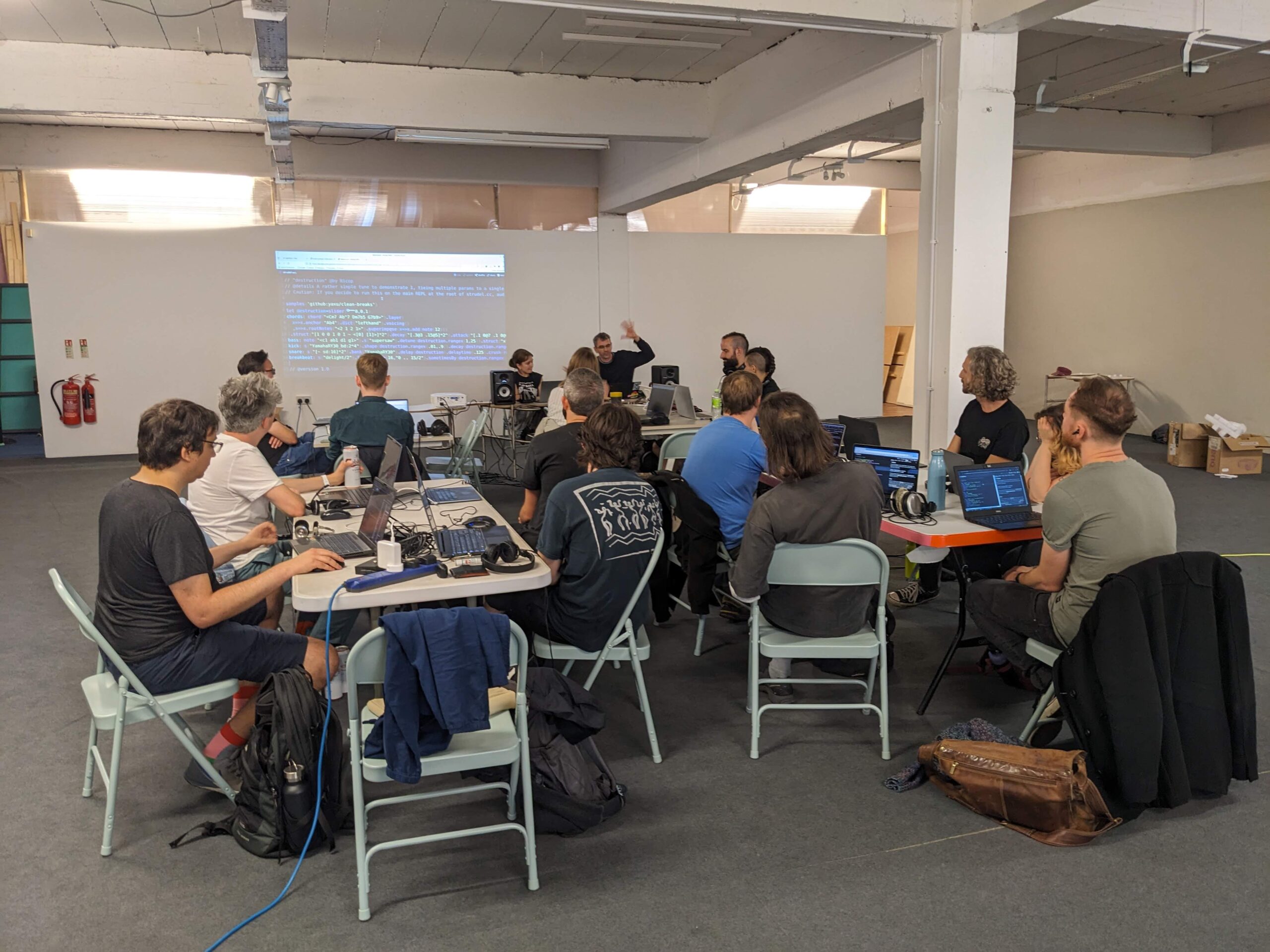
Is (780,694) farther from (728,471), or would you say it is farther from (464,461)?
(464,461)

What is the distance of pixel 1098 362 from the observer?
1181 cm

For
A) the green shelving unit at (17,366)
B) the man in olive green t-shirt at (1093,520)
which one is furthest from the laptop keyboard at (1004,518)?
the green shelving unit at (17,366)

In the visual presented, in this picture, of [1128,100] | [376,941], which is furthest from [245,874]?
[1128,100]

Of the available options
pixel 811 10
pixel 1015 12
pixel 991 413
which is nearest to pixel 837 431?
pixel 991 413

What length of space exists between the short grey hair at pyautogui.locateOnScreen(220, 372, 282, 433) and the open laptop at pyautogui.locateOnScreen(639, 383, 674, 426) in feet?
12.3

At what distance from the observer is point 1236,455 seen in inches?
332

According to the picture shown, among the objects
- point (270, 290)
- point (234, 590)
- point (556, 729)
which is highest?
point (270, 290)

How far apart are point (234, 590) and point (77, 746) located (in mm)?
1282

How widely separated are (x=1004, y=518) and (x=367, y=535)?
7.67ft

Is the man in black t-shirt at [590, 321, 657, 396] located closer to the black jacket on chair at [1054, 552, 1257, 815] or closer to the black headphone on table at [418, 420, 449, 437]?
the black headphone on table at [418, 420, 449, 437]

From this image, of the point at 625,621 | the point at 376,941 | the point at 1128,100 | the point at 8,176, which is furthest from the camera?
the point at 8,176

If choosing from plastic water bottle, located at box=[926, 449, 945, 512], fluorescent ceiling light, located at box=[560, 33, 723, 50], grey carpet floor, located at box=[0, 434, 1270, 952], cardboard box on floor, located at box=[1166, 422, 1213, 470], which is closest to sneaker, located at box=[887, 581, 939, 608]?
plastic water bottle, located at box=[926, 449, 945, 512]

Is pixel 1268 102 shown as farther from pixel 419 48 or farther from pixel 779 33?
pixel 419 48

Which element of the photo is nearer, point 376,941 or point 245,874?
point 376,941
